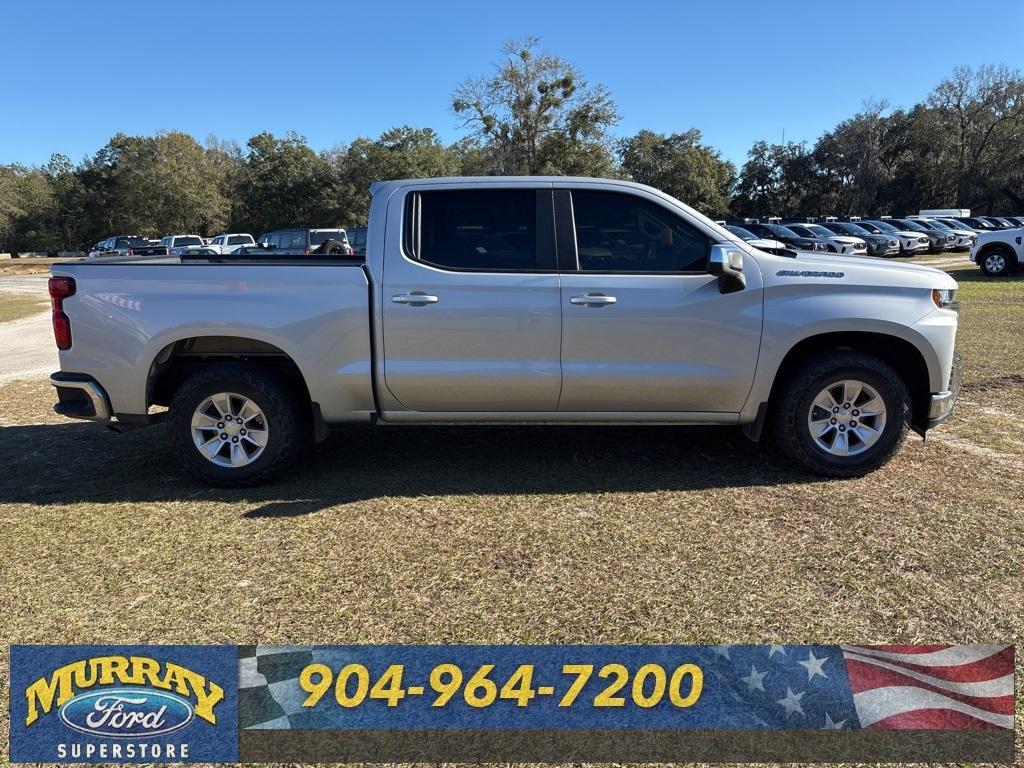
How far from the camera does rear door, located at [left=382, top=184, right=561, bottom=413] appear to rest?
177 inches

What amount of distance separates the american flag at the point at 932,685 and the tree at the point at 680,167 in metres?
62.9

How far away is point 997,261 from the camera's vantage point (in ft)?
65.4

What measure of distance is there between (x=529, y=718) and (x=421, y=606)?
880 mm

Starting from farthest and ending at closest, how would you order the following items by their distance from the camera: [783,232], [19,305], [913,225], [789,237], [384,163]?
[384,163]
[913,225]
[783,232]
[789,237]
[19,305]

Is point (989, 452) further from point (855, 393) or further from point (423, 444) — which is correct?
point (423, 444)

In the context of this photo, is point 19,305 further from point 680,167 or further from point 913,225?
point 680,167

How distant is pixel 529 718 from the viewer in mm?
2541

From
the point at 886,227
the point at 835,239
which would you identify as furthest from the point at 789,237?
the point at 886,227

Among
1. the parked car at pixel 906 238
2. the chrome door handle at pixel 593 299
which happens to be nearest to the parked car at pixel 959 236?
the parked car at pixel 906 238

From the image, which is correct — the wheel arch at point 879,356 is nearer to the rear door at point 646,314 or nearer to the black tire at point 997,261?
the rear door at point 646,314

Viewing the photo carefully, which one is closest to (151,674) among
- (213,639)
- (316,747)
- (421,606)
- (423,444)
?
(213,639)

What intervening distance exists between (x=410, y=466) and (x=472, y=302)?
1.38 m

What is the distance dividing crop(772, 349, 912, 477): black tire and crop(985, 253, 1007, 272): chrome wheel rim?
18792 millimetres

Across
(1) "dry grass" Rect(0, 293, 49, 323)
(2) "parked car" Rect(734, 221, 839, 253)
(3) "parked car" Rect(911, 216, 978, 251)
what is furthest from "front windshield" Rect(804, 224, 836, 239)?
(1) "dry grass" Rect(0, 293, 49, 323)
